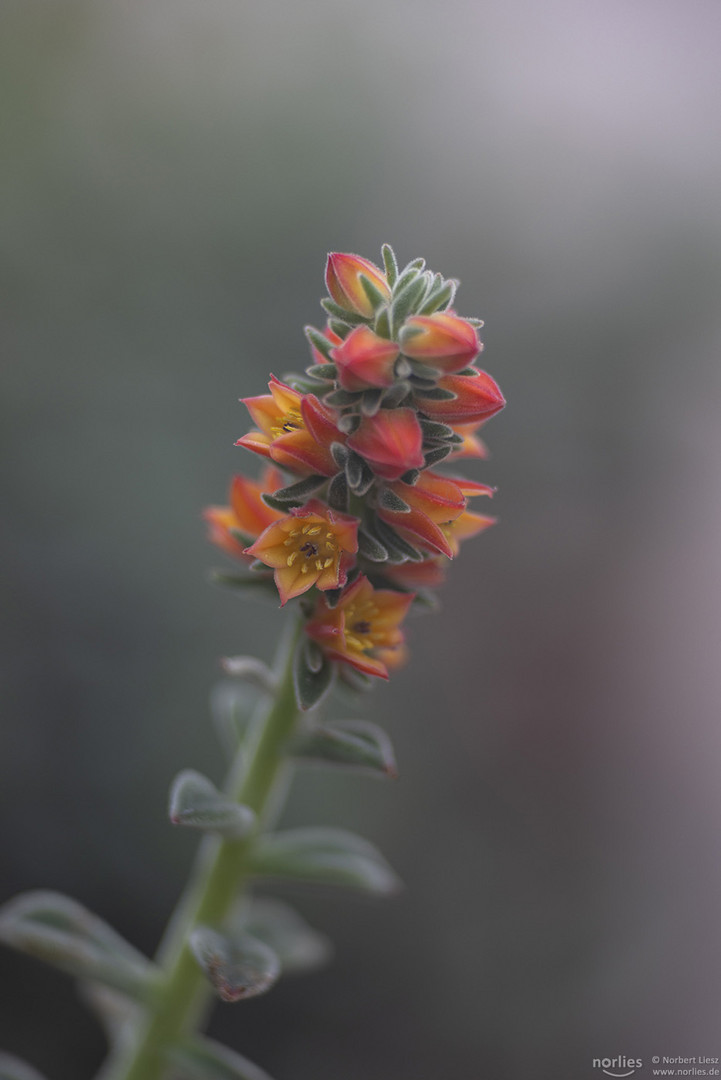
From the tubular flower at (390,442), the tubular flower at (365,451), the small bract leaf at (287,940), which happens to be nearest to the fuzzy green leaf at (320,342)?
the tubular flower at (365,451)

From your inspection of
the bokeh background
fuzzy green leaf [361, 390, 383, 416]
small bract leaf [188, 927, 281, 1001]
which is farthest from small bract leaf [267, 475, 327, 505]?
the bokeh background

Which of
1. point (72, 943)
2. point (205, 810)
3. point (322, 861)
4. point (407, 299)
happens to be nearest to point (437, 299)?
point (407, 299)

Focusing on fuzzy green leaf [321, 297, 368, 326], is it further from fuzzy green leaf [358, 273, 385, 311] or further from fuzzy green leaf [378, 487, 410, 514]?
fuzzy green leaf [378, 487, 410, 514]

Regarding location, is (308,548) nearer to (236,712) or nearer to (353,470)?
(353,470)

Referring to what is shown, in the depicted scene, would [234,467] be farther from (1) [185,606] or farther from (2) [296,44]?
(2) [296,44]

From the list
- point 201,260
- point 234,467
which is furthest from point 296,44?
point 234,467
